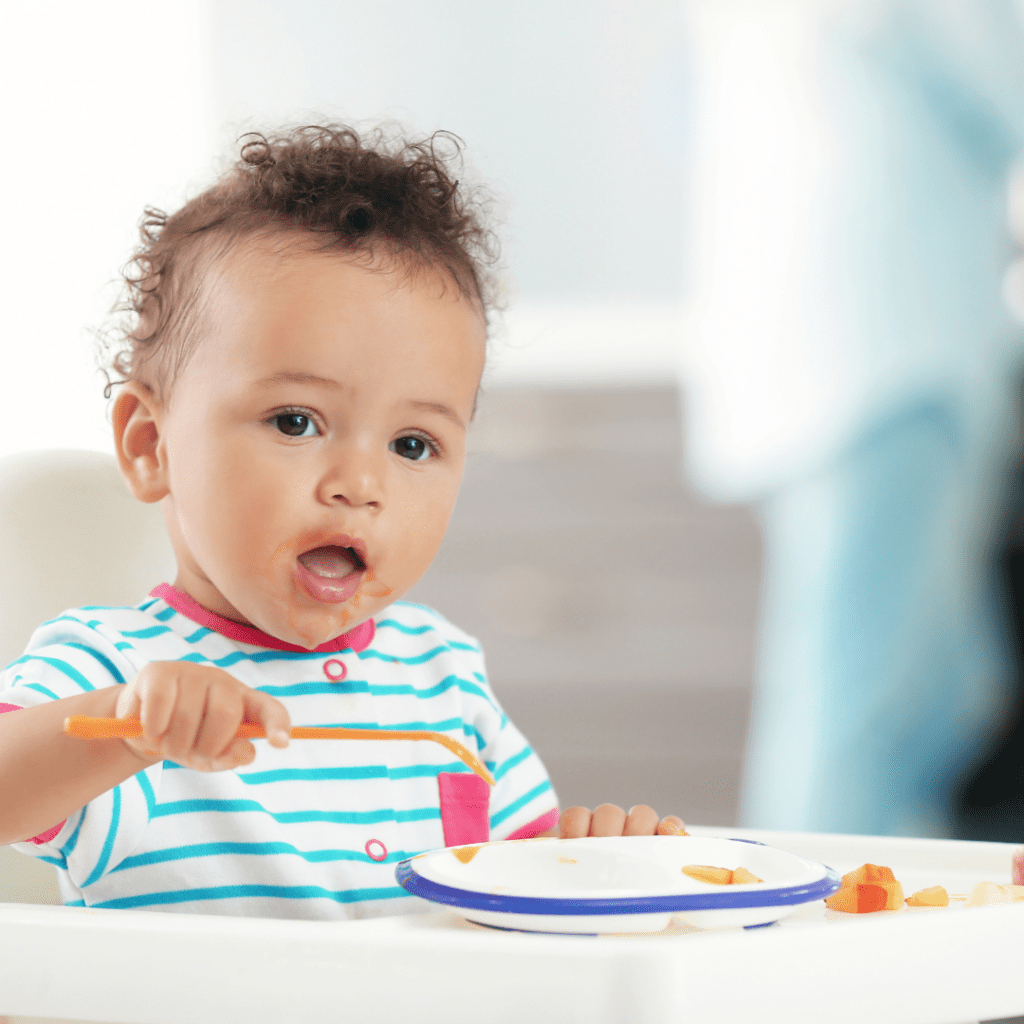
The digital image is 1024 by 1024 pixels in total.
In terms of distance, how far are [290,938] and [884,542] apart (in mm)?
1709

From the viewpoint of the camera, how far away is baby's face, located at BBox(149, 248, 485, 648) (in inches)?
24.4

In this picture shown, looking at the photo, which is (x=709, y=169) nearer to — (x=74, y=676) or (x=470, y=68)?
(x=470, y=68)

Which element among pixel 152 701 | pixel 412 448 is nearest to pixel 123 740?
pixel 152 701

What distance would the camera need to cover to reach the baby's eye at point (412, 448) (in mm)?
680

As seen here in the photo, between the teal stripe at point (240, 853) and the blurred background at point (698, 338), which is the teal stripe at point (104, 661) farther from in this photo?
the blurred background at point (698, 338)

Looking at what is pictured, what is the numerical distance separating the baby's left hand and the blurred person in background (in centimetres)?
137

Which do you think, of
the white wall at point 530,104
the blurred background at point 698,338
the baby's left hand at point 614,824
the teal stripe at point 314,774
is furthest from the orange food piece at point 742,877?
the white wall at point 530,104

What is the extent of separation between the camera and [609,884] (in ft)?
1.59

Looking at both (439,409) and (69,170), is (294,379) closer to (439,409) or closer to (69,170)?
(439,409)

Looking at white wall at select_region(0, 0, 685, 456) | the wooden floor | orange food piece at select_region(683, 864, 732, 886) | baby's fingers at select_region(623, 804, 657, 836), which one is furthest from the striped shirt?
the wooden floor

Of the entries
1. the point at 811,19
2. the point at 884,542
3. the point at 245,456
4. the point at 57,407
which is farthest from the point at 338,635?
the point at 811,19

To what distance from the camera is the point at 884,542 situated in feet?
6.42

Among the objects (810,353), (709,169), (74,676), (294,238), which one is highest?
(709,169)

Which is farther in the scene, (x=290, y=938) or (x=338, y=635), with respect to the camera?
(x=338, y=635)
